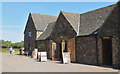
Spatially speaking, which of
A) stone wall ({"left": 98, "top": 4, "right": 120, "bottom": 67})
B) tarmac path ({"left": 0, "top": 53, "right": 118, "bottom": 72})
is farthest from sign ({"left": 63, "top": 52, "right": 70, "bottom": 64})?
stone wall ({"left": 98, "top": 4, "right": 120, "bottom": 67})

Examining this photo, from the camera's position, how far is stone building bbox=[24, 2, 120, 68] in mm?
12861

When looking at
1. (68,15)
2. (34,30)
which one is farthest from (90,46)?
(34,30)

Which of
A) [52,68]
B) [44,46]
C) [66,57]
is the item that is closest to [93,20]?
[66,57]

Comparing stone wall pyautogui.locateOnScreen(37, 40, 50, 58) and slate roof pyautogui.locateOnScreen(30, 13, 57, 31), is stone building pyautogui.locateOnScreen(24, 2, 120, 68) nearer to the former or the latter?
stone wall pyautogui.locateOnScreen(37, 40, 50, 58)

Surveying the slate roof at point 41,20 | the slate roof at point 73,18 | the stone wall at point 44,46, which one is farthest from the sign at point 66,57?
the slate roof at point 41,20

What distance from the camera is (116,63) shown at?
12555 millimetres

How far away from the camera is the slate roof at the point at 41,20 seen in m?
28.8

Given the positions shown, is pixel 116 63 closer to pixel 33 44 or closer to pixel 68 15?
pixel 68 15

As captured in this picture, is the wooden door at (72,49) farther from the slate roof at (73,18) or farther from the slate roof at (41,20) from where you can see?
the slate roof at (41,20)

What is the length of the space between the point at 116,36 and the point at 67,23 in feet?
23.3

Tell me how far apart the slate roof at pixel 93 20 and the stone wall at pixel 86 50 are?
69 centimetres

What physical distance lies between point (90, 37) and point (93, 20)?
101 inches

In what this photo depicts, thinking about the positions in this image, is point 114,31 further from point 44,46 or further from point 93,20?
point 44,46

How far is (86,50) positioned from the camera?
15.7 m
